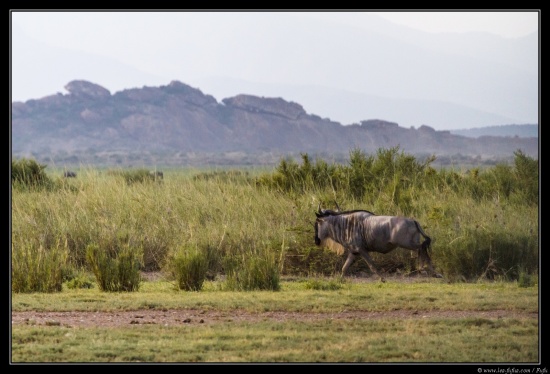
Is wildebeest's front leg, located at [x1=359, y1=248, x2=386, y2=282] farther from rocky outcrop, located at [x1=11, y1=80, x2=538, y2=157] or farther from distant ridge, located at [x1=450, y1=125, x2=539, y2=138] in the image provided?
rocky outcrop, located at [x1=11, y1=80, x2=538, y2=157]

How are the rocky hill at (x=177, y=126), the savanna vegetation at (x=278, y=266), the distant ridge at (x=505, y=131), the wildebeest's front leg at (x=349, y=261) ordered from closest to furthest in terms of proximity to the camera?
the savanna vegetation at (x=278, y=266), the wildebeest's front leg at (x=349, y=261), the distant ridge at (x=505, y=131), the rocky hill at (x=177, y=126)

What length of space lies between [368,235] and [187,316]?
3.73m

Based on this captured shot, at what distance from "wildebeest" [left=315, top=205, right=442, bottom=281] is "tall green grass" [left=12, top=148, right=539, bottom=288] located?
0.62 metres

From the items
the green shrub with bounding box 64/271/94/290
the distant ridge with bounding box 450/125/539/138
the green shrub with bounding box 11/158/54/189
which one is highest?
the distant ridge with bounding box 450/125/539/138

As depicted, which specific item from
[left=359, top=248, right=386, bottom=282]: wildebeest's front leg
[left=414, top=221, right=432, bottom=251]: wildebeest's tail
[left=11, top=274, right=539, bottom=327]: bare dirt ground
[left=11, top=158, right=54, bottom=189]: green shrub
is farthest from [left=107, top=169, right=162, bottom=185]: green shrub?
[left=11, top=274, right=539, bottom=327]: bare dirt ground

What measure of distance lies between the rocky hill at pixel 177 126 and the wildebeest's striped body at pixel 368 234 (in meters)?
108

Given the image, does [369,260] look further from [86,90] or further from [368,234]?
[86,90]

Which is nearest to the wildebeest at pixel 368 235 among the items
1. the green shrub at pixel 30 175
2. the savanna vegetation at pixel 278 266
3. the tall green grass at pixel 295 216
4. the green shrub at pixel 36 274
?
the savanna vegetation at pixel 278 266

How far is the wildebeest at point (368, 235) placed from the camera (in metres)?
13.6

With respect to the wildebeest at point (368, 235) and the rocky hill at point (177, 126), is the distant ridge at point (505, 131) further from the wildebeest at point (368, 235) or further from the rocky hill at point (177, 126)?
the wildebeest at point (368, 235)

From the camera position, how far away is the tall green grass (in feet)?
47.4

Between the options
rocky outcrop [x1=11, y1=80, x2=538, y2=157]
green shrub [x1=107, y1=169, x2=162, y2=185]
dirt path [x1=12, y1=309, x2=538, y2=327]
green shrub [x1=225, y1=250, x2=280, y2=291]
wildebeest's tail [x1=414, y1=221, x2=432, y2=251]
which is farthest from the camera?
rocky outcrop [x1=11, y1=80, x2=538, y2=157]

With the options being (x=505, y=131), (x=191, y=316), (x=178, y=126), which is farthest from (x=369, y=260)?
(x=178, y=126)
